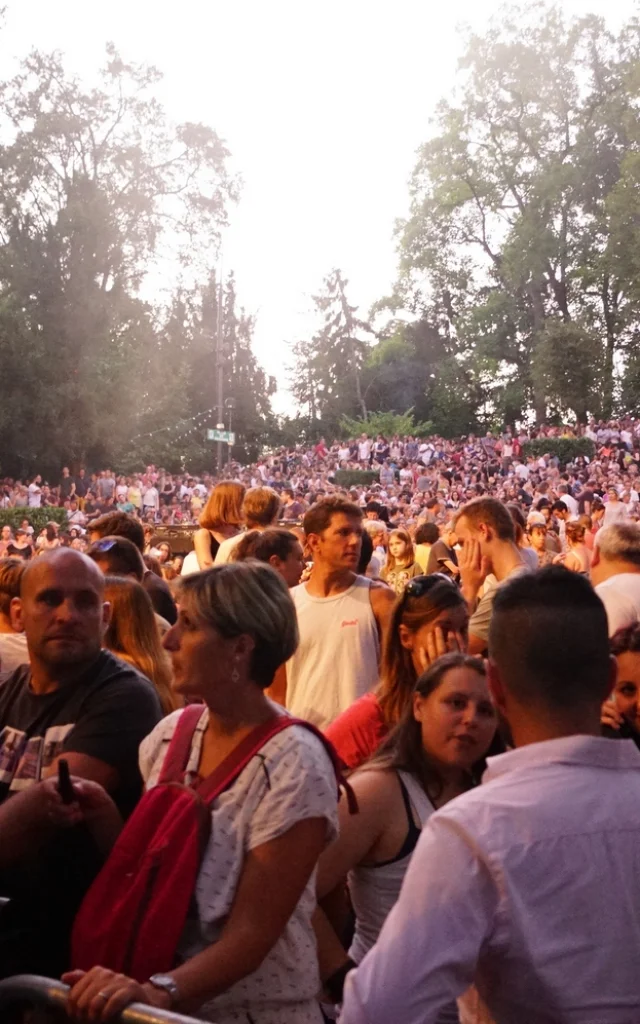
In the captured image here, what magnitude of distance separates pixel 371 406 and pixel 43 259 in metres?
25.2

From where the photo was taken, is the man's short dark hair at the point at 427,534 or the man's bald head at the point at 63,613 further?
the man's short dark hair at the point at 427,534

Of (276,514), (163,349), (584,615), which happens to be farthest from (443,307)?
(584,615)

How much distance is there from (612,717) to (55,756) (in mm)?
1428

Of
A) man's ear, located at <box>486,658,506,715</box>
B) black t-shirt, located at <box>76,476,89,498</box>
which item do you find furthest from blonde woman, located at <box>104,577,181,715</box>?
black t-shirt, located at <box>76,476,89,498</box>

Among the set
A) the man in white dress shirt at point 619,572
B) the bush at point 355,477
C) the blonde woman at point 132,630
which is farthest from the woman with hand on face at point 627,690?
the bush at point 355,477

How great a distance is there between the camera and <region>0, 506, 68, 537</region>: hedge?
29.0 metres

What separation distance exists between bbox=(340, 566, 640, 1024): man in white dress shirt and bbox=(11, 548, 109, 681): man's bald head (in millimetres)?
1453

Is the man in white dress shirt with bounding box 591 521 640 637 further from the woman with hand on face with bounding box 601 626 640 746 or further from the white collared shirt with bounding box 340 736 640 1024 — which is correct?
the white collared shirt with bounding box 340 736 640 1024

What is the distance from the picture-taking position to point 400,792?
100 inches

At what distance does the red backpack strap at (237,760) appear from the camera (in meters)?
2.23

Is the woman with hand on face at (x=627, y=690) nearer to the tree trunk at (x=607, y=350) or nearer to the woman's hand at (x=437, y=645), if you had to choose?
the woman's hand at (x=437, y=645)

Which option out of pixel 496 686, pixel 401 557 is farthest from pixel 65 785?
pixel 401 557

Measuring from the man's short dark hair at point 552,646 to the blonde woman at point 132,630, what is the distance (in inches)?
80.2

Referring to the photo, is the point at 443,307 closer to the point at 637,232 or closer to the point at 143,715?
Answer: the point at 637,232
